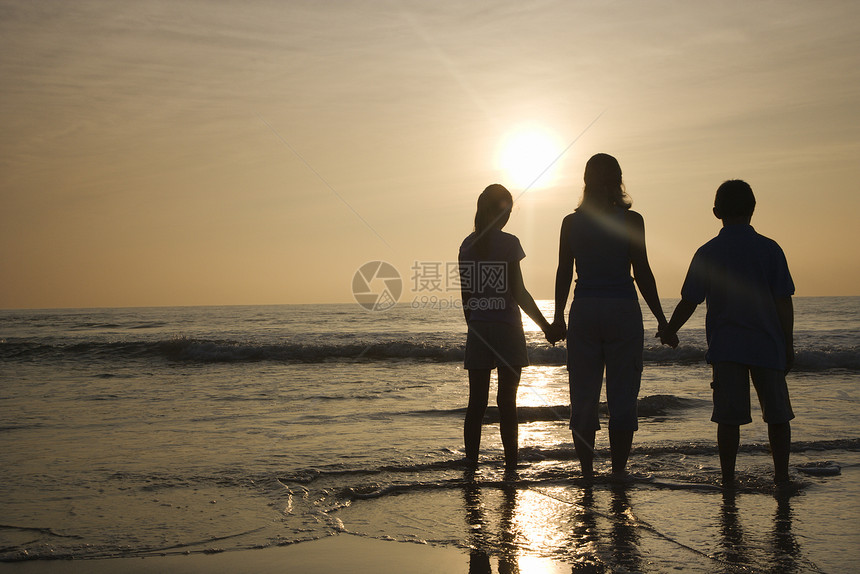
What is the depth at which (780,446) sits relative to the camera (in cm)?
381

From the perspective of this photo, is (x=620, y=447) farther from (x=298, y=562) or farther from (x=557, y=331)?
(x=298, y=562)

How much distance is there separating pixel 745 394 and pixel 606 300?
0.88 meters

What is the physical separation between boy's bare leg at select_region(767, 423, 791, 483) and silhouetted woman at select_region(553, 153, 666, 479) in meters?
0.74

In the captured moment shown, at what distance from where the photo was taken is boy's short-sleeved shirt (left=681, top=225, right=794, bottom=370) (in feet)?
12.0

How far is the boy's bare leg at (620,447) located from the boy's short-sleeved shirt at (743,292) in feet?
2.13

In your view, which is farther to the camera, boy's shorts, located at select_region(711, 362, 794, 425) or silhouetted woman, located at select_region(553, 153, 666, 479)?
silhouetted woman, located at select_region(553, 153, 666, 479)

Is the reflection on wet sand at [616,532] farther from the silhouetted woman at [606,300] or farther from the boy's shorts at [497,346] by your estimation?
the boy's shorts at [497,346]

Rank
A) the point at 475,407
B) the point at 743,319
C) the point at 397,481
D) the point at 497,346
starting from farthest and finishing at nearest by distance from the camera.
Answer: the point at 475,407, the point at 497,346, the point at 397,481, the point at 743,319

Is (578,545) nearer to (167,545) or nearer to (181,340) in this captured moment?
(167,545)

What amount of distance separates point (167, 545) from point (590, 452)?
2.34 m

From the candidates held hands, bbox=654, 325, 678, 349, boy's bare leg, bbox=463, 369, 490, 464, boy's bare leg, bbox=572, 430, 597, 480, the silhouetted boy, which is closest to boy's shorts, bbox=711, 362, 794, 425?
the silhouetted boy

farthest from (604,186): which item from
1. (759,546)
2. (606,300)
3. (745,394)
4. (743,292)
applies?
(759,546)

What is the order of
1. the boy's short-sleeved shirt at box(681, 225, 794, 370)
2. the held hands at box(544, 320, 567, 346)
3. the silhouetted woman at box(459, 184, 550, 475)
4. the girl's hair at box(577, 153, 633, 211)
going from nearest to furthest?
the boy's short-sleeved shirt at box(681, 225, 794, 370) → the girl's hair at box(577, 153, 633, 211) → the held hands at box(544, 320, 567, 346) → the silhouetted woman at box(459, 184, 550, 475)

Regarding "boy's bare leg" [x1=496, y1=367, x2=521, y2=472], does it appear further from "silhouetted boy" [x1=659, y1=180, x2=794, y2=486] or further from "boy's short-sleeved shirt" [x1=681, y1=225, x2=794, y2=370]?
"boy's short-sleeved shirt" [x1=681, y1=225, x2=794, y2=370]
